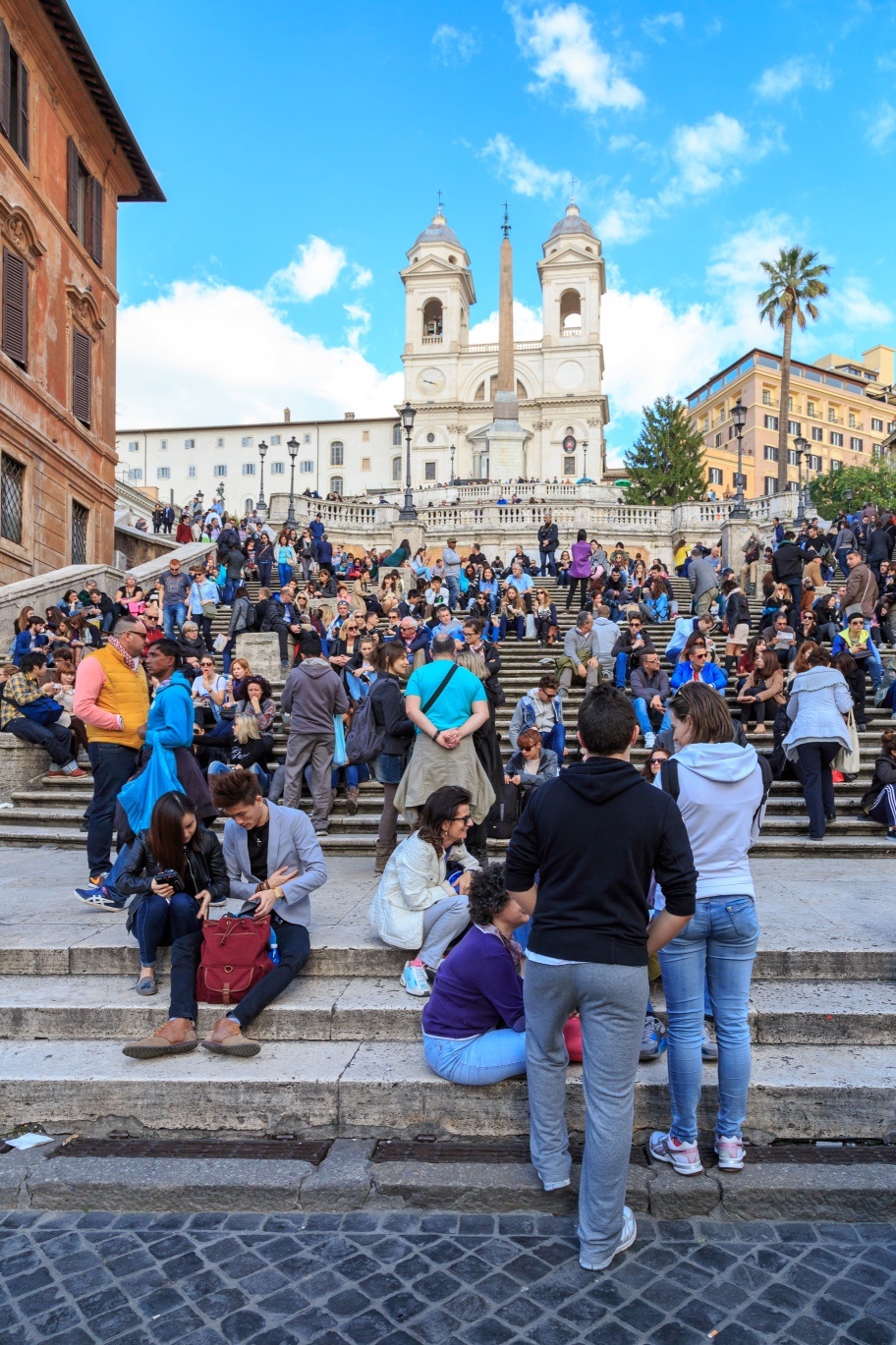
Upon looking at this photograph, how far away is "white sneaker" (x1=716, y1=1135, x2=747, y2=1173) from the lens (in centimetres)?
402

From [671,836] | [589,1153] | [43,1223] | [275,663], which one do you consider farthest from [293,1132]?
[275,663]

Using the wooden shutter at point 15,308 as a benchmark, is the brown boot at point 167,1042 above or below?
below

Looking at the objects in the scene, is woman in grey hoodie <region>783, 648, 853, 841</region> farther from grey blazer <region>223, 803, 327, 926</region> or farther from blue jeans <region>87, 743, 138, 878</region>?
blue jeans <region>87, 743, 138, 878</region>

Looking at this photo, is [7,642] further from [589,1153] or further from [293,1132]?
[589,1153]

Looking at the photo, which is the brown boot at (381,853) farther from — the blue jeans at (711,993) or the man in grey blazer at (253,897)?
the blue jeans at (711,993)

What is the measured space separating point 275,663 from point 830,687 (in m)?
7.94

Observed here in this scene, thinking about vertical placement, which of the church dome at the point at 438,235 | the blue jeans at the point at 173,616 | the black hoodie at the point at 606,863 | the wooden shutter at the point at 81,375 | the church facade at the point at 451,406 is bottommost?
the black hoodie at the point at 606,863

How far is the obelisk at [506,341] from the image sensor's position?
6122cm

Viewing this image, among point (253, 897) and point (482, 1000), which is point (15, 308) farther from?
point (482, 1000)

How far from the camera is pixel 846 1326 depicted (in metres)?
3.13

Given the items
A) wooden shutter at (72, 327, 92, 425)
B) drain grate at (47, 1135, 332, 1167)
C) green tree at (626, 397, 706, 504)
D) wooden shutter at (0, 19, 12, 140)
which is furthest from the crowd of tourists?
green tree at (626, 397, 706, 504)

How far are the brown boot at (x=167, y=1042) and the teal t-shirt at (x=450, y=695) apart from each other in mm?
2576

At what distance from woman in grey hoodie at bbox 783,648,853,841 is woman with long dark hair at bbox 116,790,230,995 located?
16.5 feet

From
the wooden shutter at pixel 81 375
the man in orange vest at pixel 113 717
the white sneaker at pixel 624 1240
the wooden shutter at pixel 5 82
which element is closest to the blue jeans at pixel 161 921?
the man in orange vest at pixel 113 717
